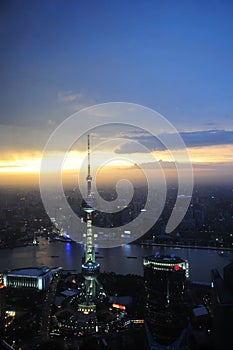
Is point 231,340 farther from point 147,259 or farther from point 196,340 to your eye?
point 147,259

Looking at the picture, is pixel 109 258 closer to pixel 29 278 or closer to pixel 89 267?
pixel 29 278

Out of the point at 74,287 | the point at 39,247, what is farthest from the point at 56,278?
the point at 39,247

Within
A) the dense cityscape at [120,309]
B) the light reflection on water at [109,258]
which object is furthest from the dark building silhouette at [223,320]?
the light reflection on water at [109,258]

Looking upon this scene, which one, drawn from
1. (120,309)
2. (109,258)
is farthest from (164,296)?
(109,258)

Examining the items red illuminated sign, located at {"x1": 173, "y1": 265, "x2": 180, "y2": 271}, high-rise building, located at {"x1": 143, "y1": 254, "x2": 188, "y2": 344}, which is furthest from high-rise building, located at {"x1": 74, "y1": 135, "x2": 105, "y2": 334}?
red illuminated sign, located at {"x1": 173, "y1": 265, "x2": 180, "y2": 271}

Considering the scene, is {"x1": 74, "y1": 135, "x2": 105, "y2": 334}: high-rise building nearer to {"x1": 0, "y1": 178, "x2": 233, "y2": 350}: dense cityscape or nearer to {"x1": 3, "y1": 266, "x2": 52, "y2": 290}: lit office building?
{"x1": 0, "y1": 178, "x2": 233, "y2": 350}: dense cityscape

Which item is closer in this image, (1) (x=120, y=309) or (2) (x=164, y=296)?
(2) (x=164, y=296)
